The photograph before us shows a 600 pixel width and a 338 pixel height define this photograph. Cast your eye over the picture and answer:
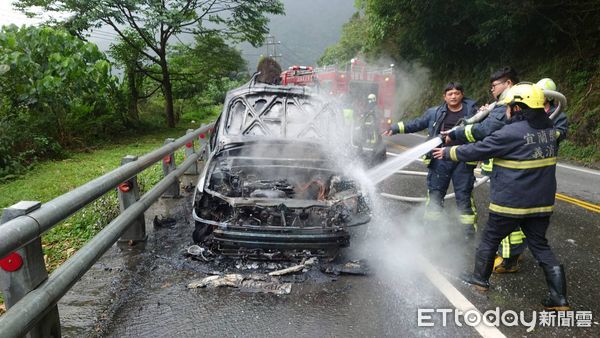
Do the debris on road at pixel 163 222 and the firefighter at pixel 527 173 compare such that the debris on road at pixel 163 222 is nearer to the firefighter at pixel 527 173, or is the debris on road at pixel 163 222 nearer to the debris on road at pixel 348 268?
the debris on road at pixel 348 268

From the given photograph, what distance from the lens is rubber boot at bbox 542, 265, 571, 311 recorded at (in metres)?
3.32

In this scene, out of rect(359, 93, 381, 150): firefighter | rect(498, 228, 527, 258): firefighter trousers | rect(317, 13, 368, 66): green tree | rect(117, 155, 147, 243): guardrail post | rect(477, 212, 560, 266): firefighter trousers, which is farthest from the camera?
rect(317, 13, 368, 66): green tree

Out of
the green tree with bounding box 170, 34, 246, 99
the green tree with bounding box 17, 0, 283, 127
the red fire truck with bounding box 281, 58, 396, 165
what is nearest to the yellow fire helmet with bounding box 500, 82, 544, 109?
the red fire truck with bounding box 281, 58, 396, 165

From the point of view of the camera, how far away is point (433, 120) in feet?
16.6

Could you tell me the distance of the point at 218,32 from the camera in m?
18.3

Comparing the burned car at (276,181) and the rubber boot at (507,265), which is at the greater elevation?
the burned car at (276,181)

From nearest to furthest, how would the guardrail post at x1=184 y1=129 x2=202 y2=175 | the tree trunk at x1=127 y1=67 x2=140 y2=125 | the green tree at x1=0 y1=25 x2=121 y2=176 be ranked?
the guardrail post at x1=184 y1=129 x2=202 y2=175, the green tree at x1=0 y1=25 x2=121 y2=176, the tree trunk at x1=127 y1=67 x2=140 y2=125

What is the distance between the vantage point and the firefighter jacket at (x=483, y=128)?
3.67 meters

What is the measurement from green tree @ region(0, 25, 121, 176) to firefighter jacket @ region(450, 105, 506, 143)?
8.58 metres

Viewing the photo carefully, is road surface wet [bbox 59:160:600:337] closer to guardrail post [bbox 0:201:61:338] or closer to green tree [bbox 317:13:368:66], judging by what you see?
guardrail post [bbox 0:201:61:338]

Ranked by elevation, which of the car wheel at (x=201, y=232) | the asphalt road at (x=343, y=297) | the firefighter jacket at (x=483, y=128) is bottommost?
the asphalt road at (x=343, y=297)

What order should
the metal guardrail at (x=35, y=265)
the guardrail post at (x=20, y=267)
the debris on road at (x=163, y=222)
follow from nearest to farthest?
the metal guardrail at (x=35, y=265), the guardrail post at (x=20, y=267), the debris on road at (x=163, y=222)

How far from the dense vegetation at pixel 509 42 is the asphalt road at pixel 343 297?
9083 mm

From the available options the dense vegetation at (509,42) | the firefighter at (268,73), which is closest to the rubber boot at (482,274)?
the firefighter at (268,73)
